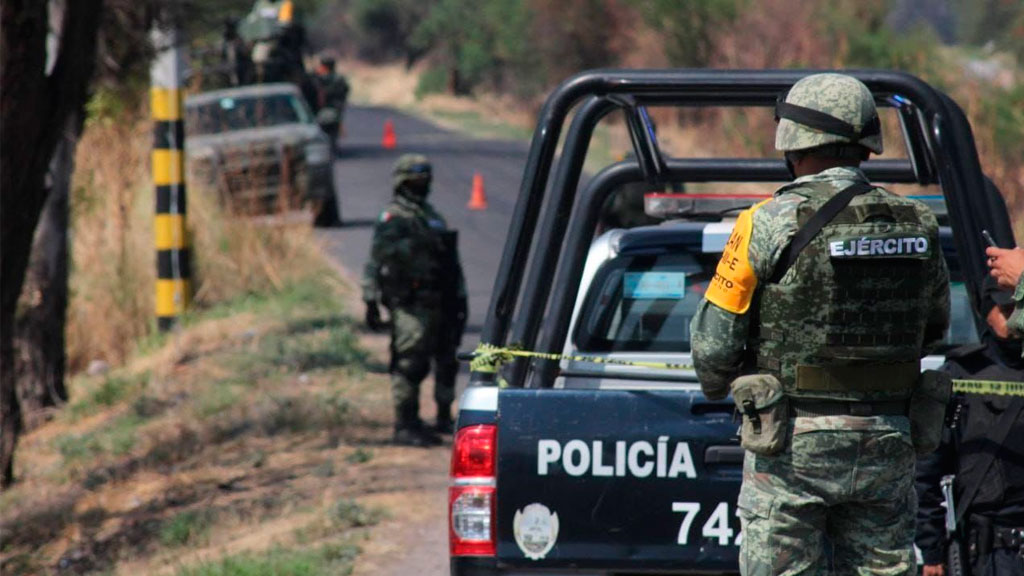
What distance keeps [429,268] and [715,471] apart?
4210mm

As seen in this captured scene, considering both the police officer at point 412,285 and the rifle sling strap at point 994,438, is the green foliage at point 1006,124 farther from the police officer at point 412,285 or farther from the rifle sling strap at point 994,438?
the rifle sling strap at point 994,438

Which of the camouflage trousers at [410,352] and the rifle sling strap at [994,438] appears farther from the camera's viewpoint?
the camouflage trousers at [410,352]

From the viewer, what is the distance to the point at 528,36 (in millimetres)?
38000

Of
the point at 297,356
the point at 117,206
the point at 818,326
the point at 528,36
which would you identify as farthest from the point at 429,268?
the point at 528,36

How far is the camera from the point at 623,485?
13.1ft

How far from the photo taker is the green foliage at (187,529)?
6.97 m

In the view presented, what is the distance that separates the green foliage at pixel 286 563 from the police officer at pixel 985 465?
8.80 ft

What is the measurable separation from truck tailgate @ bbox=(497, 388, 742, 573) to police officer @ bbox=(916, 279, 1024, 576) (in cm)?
50

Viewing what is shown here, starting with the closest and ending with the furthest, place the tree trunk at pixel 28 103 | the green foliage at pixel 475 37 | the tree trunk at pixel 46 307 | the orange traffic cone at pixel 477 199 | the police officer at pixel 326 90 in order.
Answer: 1. the tree trunk at pixel 28 103
2. the tree trunk at pixel 46 307
3. the orange traffic cone at pixel 477 199
4. the police officer at pixel 326 90
5. the green foliage at pixel 475 37

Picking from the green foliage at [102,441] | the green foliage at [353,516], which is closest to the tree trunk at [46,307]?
the green foliage at [102,441]

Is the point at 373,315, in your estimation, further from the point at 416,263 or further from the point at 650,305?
the point at 650,305

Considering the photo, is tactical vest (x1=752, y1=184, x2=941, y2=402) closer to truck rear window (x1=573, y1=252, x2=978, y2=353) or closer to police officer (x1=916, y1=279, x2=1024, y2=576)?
police officer (x1=916, y1=279, x2=1024, y2=576)

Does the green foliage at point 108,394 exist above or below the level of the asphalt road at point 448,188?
below

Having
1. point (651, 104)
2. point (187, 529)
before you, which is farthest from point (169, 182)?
point (651, 104)
